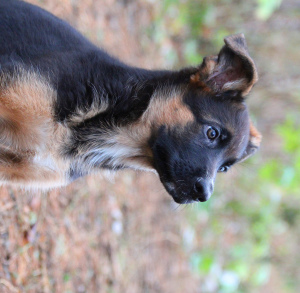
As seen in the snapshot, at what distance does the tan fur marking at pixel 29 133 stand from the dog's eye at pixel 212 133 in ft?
4.71

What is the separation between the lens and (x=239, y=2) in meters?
10.9

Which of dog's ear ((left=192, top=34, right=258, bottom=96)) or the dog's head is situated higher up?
dog's ear ((left=192, top=34, right=258, bottom=96))

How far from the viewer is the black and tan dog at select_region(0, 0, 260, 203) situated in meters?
3.84

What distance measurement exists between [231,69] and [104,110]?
53.4 inches

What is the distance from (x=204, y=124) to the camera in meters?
4.30

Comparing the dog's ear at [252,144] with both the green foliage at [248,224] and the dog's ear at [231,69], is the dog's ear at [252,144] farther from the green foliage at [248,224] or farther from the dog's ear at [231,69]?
the green foliage at [248,224]

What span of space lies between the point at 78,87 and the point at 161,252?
5.34 m

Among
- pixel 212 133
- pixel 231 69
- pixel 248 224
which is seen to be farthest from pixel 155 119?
pixel 248 224

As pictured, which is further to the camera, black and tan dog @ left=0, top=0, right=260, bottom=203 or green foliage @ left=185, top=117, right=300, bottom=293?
green foliage @ left=185, top=117, right=300, bottom=293

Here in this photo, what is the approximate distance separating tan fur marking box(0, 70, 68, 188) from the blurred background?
96cm

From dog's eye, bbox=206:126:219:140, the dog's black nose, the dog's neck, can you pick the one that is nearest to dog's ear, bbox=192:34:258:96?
the dog's neck

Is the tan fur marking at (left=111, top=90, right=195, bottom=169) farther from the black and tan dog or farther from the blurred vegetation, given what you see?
the blurred vegetation

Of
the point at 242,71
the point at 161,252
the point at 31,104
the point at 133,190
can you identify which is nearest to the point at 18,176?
the point at 31,104

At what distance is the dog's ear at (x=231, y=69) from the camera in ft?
13.3
